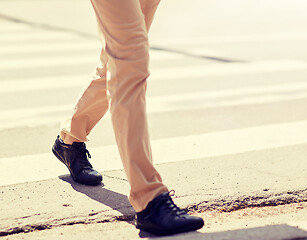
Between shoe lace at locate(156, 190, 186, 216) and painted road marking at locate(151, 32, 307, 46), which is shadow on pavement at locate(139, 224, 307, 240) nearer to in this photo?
shoe lace at locate(156, 190, 186, 216)

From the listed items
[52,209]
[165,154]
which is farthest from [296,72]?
[52,209]

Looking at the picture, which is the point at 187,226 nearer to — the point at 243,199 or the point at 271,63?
the point at 243,199

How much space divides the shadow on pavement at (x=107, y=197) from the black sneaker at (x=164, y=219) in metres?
0.33

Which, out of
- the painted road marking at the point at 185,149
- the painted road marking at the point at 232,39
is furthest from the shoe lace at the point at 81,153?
the painted road marking at the point at 232,39

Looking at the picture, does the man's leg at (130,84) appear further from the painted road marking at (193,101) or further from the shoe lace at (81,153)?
the painted road marking at (193,101)

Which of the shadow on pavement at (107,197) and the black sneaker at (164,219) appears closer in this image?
the black sneaker at (164,219)

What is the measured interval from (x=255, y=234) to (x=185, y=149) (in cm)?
161

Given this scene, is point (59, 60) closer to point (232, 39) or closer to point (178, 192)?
point (232, 39)

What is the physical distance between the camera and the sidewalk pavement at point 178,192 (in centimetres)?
321

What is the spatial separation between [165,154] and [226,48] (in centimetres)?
400

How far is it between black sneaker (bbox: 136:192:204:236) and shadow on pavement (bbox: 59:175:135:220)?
1.10 feet

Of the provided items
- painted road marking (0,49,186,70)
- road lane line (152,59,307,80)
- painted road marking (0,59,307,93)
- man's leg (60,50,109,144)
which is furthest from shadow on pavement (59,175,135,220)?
painted road marking (0,49,186,70)

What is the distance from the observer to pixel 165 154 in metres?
4.27

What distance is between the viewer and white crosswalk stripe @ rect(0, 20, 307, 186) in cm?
421
